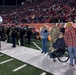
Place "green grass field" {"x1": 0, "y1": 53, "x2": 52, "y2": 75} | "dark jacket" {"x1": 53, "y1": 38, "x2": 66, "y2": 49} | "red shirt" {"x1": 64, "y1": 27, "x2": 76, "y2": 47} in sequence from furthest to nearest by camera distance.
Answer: "dark jacket" {"x1": 53, "y1": 38, "x2": 66, "y2": 49} → "red shirt" {"x1": 64, "y1": 27, "x2": 76, "y2": 47} → "green grass field" {"x1": 0, "y1": 53, "x2": 52, "y2": 75}

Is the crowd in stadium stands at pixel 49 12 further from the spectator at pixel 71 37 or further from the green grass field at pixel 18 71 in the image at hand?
the green grass field at pixel 18 71

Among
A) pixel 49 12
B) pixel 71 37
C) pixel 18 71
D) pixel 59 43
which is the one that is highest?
pixel 49 12

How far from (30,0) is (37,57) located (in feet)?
118

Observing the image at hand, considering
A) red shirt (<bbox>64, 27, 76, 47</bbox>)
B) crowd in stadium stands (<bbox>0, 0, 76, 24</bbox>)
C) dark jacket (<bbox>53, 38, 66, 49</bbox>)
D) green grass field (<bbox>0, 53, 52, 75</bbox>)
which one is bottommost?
green grass field (<bbox>0, 53, 52, 75</bbox>)

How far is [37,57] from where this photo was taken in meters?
11.5

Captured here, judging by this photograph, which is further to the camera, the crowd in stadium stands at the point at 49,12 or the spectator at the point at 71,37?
the crowd in stadium stands at the point at 49,12

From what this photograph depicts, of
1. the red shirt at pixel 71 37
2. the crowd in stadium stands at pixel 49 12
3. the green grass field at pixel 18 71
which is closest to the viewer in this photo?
the green grass field at pixel 18 71

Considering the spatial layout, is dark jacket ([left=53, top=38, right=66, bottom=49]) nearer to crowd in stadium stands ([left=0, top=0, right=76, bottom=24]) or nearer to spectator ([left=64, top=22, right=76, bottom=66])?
spectator ([left=64, top=22, right=76, bottom=66])

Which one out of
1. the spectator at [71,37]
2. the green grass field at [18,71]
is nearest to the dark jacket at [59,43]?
the spectator at [71,37]

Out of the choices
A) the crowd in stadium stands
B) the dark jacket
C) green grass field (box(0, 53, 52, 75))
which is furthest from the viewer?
the crowd in stadium stands

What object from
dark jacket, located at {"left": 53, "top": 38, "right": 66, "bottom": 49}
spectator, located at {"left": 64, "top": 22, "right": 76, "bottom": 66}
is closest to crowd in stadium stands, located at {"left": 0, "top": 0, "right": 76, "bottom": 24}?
dark jacket, located at {"left": 53, "top": 38, "right": 66, "bottom": 49}

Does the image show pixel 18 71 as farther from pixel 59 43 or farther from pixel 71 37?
pixel 71 37

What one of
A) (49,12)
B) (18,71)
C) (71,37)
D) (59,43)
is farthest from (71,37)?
(49,12)

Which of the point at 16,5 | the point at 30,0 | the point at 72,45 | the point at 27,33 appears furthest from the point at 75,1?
the point at 16,5
